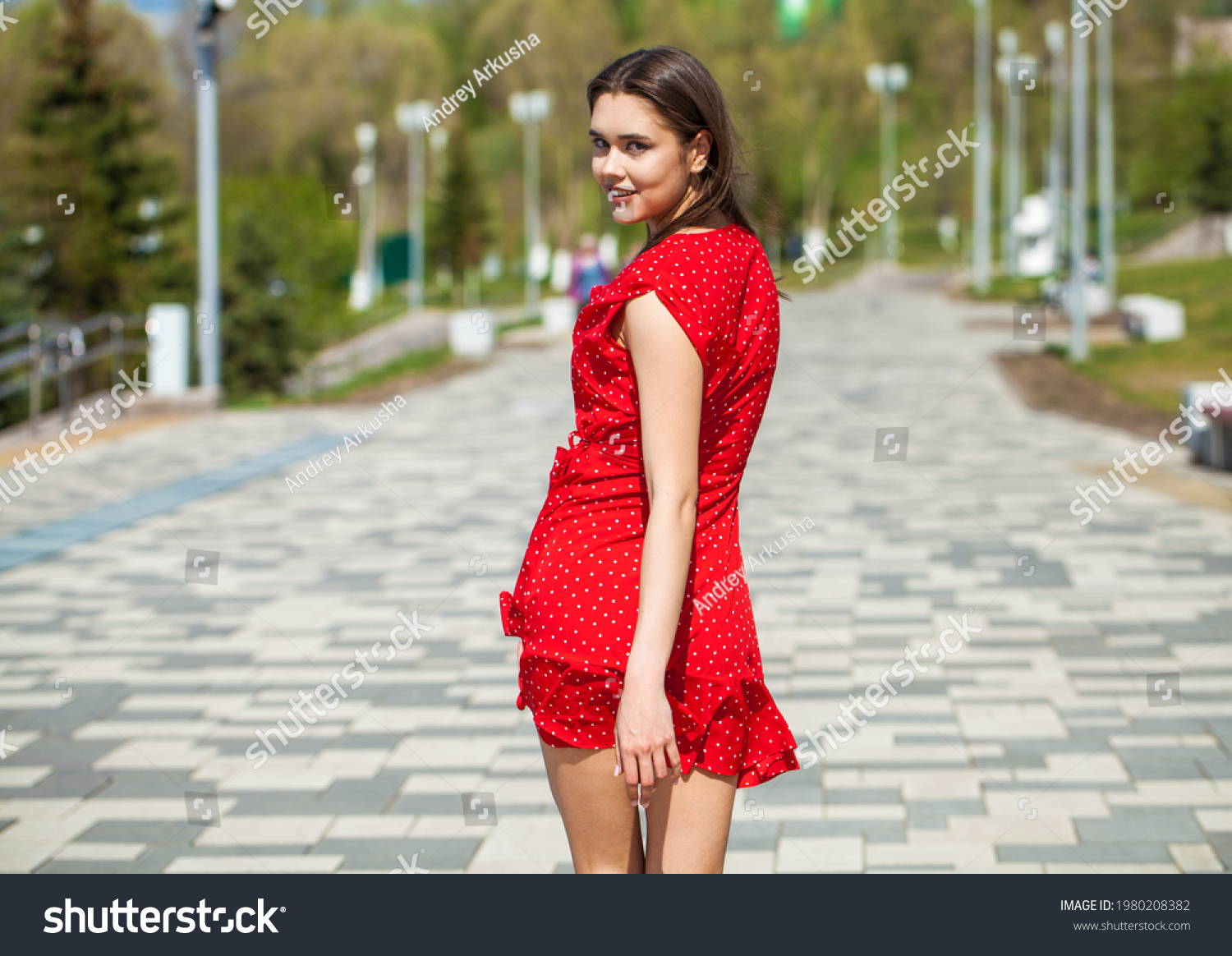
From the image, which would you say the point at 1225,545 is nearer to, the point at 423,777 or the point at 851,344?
the point at 423,777

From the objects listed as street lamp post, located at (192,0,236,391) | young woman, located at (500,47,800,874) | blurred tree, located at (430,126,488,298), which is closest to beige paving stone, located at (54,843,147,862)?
young woman, located at (500,47,800,874)

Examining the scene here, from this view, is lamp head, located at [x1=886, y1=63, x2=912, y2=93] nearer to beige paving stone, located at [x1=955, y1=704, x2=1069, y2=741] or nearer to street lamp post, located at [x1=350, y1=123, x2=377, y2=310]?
street lamp post, located at [x1=350, y1=123, x2=377, y2=310]

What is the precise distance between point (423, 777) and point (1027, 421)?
37.6 ft

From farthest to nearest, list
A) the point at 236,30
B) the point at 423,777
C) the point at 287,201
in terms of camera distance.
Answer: the point at 236,30 → the point at 287,201 → the point at 423,777

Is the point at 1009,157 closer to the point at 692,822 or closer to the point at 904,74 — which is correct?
the point at 904,74

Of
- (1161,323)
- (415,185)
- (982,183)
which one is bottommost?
(1161,323)

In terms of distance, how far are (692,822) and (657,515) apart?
47 centimetres

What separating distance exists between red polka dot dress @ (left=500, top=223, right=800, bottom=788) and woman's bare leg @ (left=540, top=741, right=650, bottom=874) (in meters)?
0.03

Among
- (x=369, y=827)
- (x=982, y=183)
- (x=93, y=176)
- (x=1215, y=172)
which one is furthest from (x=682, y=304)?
(x=1215, y=172)

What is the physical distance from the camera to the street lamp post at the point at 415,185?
32.6 meters

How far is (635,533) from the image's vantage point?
204 centimetres

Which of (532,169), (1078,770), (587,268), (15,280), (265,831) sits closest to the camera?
(265,831)
